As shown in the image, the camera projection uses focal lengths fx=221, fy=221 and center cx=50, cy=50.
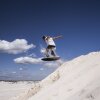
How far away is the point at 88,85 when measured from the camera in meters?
6.22

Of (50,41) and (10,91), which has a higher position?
(10,91)

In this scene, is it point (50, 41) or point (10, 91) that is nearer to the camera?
point (50, 41)

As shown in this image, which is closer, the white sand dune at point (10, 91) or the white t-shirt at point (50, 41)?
the white t-shirt at point (50, 41)

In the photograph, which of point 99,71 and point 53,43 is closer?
point 99,71

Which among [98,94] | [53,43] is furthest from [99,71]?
[53,43]

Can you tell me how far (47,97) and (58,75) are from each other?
7.05 ft

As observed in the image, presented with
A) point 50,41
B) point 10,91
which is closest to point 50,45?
point 50,41

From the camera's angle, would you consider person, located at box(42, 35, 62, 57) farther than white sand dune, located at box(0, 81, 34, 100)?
No

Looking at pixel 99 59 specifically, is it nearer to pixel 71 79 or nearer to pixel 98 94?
pixel 71 79

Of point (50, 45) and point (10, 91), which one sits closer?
point (50, 45)

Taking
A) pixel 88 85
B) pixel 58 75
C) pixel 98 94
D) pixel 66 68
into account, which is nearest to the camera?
pixel 98 94

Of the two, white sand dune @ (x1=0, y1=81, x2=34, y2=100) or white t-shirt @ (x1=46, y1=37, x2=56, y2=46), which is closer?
white t-shirt @ (x1=46, y1=37, x2=56, y2=46)

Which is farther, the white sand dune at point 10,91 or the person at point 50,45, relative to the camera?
the white sand dune at point 10,91

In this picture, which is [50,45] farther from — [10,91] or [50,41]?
[10,91]
